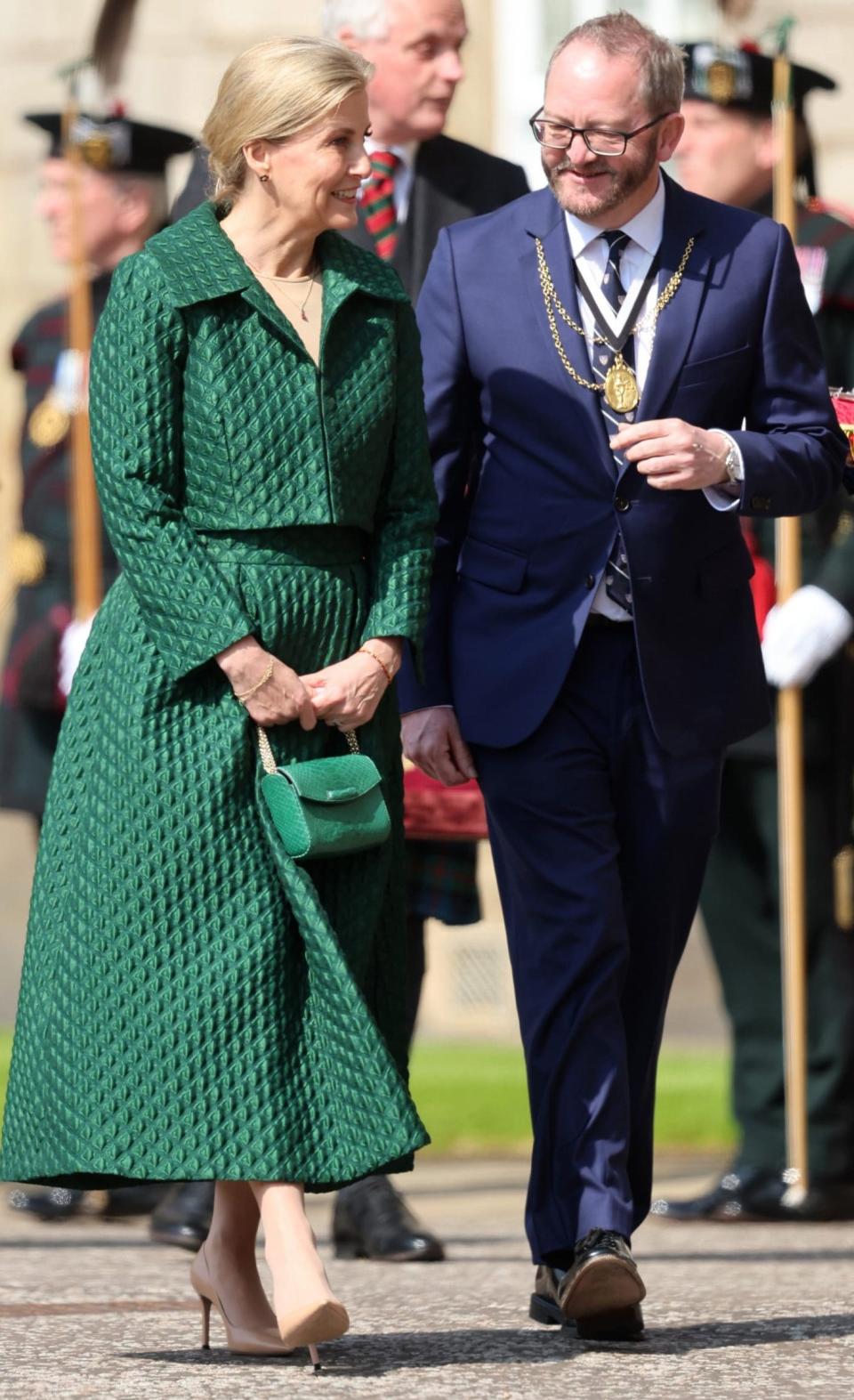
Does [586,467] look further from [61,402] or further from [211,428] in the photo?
[61,402]

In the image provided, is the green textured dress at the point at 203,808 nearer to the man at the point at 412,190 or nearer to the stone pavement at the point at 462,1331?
the stone pavement at the point at 462,1331

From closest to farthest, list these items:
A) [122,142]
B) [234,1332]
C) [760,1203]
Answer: [234,1332] < [760,1203] < [122,142]

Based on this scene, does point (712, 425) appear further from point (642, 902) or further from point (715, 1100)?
point (715, 1100)

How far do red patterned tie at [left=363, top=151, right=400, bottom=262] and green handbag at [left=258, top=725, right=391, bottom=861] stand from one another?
67.7 inches

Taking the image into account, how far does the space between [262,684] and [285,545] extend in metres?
0.21

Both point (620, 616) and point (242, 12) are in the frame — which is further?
point (242, 12)

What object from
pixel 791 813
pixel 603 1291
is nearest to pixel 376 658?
pixel 603 1291

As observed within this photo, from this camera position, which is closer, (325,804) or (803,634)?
(325,804)

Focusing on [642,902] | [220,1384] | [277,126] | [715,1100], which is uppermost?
[277,126]

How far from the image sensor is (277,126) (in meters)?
4.54

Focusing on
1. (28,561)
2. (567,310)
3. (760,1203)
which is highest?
(567,310)

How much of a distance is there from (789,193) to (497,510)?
7.30 feet

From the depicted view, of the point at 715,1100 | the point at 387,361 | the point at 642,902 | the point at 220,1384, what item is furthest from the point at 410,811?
the point at 715,1100

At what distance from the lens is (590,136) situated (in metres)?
4.75
